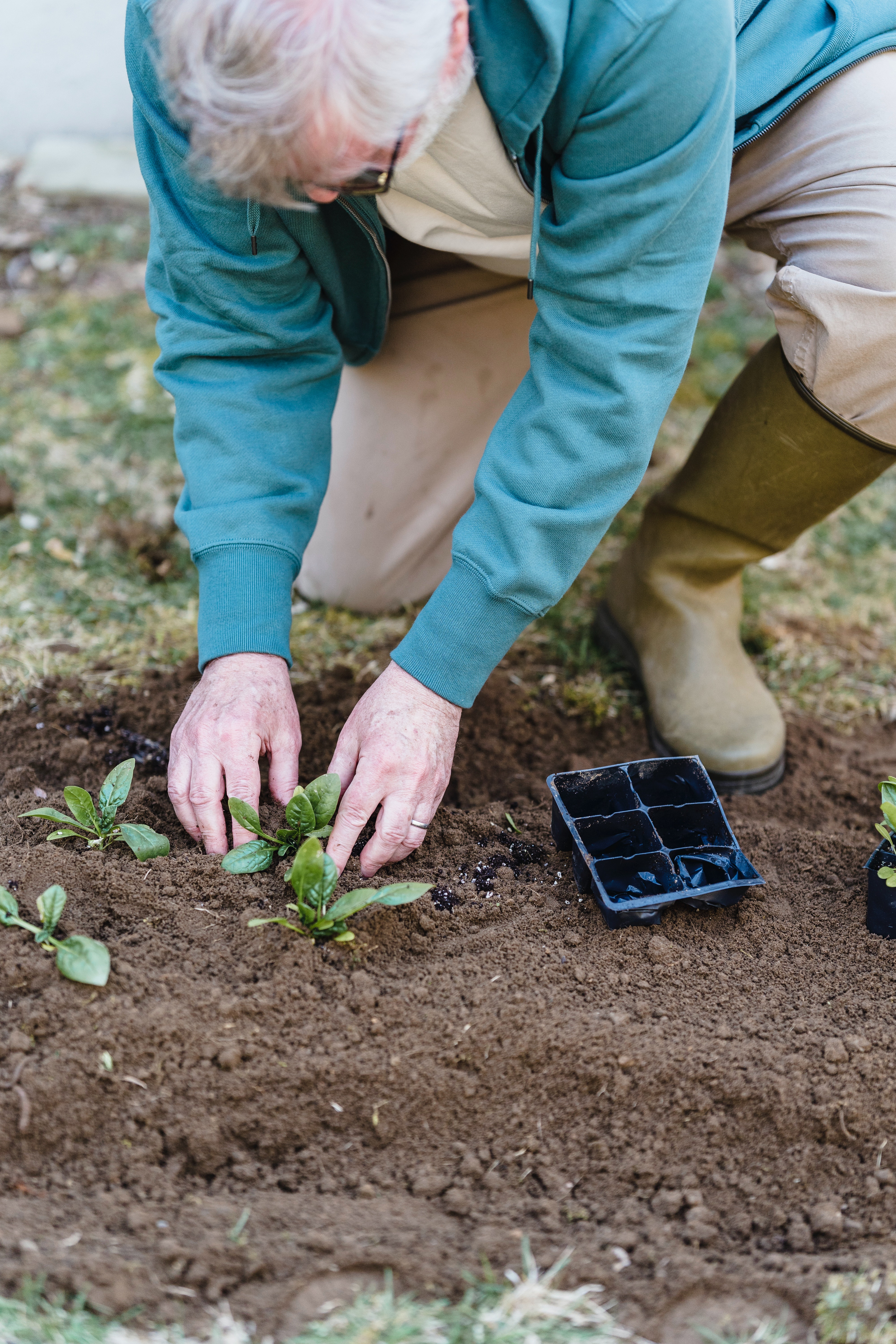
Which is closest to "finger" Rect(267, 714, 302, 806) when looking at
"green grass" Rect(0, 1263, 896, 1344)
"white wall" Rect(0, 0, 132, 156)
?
"green grass" Rect(0, 1263, 896, 1344)

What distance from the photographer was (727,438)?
6.69 ft

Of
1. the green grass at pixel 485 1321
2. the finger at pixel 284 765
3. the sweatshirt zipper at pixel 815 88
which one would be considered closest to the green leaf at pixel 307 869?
the finger at pixel 284 765

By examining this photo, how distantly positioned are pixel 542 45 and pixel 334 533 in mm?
1355

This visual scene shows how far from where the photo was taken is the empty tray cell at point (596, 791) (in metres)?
1.72

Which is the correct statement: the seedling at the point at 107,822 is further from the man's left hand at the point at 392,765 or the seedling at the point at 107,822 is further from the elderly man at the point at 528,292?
the man's left hand at the point at 392,765

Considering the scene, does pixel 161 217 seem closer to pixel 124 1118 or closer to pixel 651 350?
pixel 651 350

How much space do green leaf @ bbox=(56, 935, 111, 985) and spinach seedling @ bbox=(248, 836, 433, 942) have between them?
0.66 ft

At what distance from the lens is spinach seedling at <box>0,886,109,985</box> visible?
139 centimetres

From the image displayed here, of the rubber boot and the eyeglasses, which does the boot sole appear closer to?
the rubber boot

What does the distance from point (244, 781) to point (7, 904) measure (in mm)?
379

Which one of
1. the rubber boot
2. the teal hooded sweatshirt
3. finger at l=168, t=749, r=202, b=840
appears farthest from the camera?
the rubber boot

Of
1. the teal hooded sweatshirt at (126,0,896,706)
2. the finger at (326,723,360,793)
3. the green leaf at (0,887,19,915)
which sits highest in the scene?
the teal hooded sweatshirt at (126,0,896,706)

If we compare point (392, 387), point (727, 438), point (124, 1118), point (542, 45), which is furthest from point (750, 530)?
point (124, 1118)

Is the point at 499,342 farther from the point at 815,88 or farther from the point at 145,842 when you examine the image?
the point at 145,842
